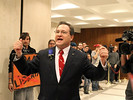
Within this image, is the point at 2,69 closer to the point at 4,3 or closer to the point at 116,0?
the point at 4,3

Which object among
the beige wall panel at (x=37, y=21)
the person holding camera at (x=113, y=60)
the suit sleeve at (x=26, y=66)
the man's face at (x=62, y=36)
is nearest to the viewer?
the suit sleeve at (x=26, y=66)

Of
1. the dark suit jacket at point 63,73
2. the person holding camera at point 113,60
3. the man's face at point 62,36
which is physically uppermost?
the man's face at point 62,36

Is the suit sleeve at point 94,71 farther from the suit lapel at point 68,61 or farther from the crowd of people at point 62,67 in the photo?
the suit lapel at point 68,61

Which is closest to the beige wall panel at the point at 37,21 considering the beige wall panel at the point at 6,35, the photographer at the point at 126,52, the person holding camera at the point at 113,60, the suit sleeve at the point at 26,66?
the beige wall panel at the point at 6,35

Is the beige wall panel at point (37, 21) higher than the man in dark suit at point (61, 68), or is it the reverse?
the beige wall panel at point (37, 21)

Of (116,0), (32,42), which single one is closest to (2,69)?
(32,42)

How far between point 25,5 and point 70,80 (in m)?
2.52

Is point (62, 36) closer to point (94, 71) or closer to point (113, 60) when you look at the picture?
point (94, 71)

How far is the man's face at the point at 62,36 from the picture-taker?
1.95 metres

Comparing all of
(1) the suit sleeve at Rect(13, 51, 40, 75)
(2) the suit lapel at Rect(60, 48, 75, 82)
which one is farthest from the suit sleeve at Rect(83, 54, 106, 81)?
(1) the suit sleeve at Rect(13, 51, 40, 75)

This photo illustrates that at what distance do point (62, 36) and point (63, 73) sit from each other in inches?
15.7

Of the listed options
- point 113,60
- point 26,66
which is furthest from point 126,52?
point 113,60

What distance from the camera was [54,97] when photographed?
6.02 feet

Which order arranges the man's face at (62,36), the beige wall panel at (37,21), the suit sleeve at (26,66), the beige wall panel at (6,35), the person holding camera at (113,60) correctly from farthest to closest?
1. the person holding camera at (113,60)
2. the beige wall panel at (37,21)
3. the beige wall panel at (6,35)
4. the man's face at (62,36)
5. the suit sleeve at (26,66)
